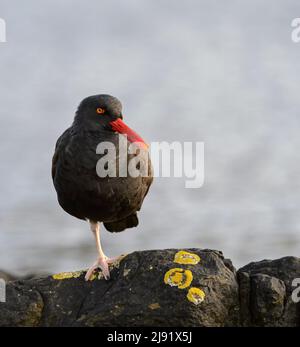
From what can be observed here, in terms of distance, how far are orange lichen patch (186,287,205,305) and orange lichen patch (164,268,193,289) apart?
72mm

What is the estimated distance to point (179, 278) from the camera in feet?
20.2

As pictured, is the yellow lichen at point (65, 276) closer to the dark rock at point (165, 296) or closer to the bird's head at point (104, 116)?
the dark rock at point (165, 296)

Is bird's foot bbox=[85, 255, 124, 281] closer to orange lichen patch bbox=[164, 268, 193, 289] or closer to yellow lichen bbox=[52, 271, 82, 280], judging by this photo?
yellow lichen bbox=[52, 271, 82, 280]

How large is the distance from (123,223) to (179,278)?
2.26 meters

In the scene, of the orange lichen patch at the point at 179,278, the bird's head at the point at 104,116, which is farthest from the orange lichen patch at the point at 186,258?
the bird's head at the point at 104,116

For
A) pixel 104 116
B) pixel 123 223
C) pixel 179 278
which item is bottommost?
pixel 179 278

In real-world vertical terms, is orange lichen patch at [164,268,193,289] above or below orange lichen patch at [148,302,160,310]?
above

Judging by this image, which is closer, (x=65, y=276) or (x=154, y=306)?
(x=154, y=306)

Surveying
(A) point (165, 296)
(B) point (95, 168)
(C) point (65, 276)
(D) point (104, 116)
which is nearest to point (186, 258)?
(A) point (165, 296)

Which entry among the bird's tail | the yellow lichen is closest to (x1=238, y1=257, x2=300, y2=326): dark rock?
the yellow lichen

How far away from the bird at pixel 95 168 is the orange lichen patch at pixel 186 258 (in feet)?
3.17

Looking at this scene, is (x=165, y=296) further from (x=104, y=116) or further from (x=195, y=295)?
(x=104, y=116)

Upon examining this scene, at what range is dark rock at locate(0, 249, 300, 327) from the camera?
19.8ft
